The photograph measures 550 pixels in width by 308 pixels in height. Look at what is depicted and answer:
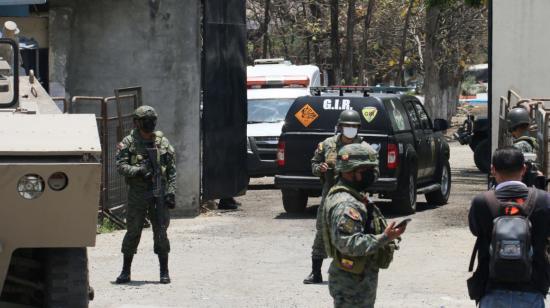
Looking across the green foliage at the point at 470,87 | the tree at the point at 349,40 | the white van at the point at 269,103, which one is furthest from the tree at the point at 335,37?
the green foliage at the point at 470,87

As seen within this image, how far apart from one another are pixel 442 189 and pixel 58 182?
11704 millimetres

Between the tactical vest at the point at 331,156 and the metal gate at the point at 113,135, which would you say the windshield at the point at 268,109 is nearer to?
the metal gate at the point at 113,135

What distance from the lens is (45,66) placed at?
16.2 meters

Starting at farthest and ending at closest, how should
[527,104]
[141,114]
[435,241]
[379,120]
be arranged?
[379,120] → [435,241] → [527,104] → [141,114]

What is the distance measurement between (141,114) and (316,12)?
31566 mm

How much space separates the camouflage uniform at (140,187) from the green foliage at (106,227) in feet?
12.4

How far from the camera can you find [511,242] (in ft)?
18.9

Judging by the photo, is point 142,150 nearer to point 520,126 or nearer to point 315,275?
point 315,275

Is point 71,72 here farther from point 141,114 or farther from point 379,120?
point 141,114

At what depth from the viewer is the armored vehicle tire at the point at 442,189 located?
17.8 metres

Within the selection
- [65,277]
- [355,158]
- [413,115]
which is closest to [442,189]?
[413,115]

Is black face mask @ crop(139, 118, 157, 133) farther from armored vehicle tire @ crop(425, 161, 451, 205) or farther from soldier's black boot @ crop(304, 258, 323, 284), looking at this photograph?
armored vehicle tire @ crop(425, 161, 451, 205)

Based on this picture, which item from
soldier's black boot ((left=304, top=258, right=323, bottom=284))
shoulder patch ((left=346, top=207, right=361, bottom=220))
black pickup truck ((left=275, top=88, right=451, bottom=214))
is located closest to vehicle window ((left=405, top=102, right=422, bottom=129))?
black pickup truck ((left=275, top=88, right=451, bottom=214))

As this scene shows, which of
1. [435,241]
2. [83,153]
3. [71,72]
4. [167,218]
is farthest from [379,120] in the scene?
[83,153]
